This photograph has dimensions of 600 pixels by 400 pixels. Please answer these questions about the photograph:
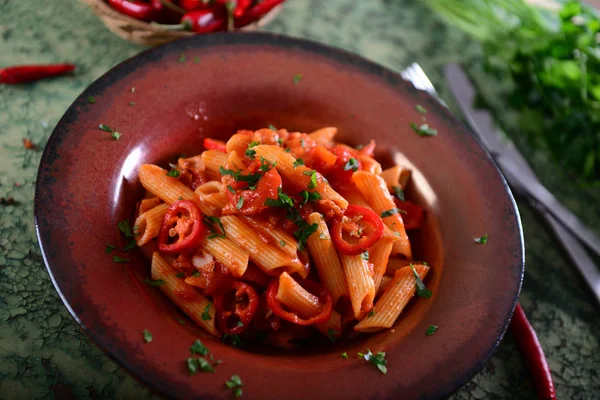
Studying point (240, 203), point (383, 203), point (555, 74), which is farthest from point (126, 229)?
point (555, 74)

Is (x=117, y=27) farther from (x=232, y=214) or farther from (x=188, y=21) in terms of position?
(x=232, y=214)

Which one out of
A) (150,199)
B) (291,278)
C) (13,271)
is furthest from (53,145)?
(291,278)

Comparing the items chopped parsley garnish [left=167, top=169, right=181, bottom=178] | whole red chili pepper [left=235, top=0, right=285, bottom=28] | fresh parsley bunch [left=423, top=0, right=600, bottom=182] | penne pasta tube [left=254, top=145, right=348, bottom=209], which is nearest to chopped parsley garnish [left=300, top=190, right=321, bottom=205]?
penne pasta tube [left=254, top=145, right=348, bottom=209]

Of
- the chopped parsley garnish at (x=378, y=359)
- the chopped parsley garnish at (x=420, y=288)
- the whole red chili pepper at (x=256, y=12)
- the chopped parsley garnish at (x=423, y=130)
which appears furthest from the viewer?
the whole red chili pepper at (x=256, y=12)

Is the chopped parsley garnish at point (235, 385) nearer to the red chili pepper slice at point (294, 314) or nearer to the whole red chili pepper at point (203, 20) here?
the red chili pepper slice at point (294, 314)

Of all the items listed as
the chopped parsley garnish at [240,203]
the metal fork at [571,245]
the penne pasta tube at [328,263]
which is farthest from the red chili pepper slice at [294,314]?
the metal fork at [571,245]

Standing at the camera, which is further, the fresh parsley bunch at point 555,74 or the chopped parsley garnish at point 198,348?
the fresh parsley bunch at point 555,74
